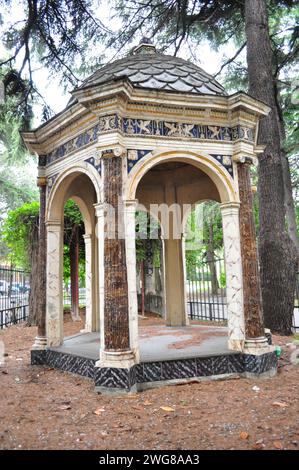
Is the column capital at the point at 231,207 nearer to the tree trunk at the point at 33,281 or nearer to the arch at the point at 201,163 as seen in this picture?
the arch at the point at 201,163

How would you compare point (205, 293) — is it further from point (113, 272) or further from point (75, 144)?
point (113, 272)

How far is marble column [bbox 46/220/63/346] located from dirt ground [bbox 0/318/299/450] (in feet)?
2.93

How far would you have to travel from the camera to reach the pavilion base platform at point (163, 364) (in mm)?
4539

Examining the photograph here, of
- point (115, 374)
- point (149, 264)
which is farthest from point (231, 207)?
point (149, 264)

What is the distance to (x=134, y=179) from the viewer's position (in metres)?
5.09

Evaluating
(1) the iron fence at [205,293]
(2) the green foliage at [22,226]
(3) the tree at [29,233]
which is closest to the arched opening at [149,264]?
(1) the iron fence at [205,293]

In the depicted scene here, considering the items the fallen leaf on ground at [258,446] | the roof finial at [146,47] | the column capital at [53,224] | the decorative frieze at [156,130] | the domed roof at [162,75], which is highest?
the roof finial at [146,47]

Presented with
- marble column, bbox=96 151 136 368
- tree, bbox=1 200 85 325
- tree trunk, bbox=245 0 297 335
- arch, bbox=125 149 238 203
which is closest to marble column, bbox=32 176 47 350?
marble column, bbox=96 151 136 368

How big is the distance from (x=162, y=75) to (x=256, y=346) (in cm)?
447

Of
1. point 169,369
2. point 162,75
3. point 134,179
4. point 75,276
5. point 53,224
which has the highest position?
point 162,75

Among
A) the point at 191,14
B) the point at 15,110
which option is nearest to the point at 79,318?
the point at 15,110

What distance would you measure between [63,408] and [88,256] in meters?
4.20

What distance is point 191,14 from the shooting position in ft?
34.4

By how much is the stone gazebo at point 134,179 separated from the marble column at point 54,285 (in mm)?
17
